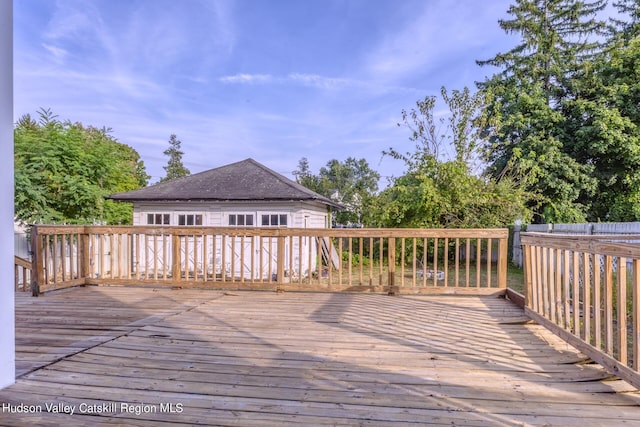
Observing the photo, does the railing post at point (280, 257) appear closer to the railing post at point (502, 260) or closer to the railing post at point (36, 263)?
the railing post at point (502, 260)

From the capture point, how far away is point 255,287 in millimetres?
4812

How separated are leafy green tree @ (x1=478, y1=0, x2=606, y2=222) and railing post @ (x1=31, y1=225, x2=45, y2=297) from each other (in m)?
10.4

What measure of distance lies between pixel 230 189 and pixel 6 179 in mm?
7748

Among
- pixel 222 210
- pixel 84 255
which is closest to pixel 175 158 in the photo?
pixel 222 210

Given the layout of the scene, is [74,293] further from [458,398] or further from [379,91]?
[379,91]

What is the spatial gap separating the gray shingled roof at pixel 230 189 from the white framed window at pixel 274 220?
52 centimetres

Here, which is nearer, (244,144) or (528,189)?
(528,189)

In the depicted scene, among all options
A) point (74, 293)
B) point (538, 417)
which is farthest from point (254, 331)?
point (74, 293)

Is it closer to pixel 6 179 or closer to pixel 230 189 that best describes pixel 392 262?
pixel 6 179

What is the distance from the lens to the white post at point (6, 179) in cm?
181

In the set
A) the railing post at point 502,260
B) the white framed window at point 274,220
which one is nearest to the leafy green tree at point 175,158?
the white framed window at point 274,220

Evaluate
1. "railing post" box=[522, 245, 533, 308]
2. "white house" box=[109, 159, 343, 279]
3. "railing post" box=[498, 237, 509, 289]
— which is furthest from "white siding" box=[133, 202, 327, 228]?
"railing post" box=[522, 245, 533, 308]

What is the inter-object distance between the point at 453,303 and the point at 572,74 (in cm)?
1226

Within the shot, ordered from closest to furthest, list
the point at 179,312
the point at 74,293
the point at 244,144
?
the point at 179,312
the point at 74,293
the point at 244,144
